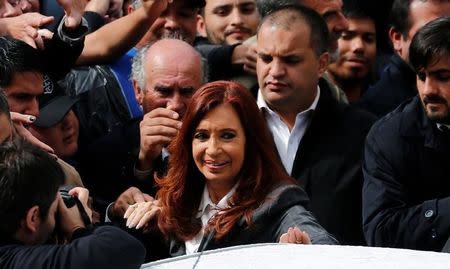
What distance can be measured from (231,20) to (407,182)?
2371 mm

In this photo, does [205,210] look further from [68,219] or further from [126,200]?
[68,219]

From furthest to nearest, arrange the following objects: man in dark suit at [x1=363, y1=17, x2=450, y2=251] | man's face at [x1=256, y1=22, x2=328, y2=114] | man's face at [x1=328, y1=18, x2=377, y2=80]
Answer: man's face at [x1=328, y1=18, x2=377, y2=80]
man's face at [x1=256, y1=22, x2=328, y2=114]
man in dark suit at [x1=363, y1=17, x2=450, y2=251]

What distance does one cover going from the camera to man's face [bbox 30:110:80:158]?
570 centimetres

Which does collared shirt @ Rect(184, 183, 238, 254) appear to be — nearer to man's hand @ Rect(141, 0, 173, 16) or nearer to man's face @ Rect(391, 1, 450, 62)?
man's hand @ Rect(141, 0, 173, 16)

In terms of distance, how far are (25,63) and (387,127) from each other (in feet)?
5.36

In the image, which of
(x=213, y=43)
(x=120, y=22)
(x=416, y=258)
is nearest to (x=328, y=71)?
(x=213, y=43)

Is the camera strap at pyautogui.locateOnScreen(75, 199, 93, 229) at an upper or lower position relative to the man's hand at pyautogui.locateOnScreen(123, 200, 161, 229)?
upper

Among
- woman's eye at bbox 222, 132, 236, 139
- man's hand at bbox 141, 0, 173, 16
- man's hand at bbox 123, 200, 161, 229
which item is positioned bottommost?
man's hand at bbox 123, 200, 161, 229

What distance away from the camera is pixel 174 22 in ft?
A: 22.0

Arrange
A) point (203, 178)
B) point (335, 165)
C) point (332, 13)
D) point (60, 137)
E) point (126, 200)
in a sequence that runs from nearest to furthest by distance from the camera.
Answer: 1. point (203, 178)
2. point (126, 200)
3. point (335, 165)
4. point (60, 137)
5. point (332, 13)

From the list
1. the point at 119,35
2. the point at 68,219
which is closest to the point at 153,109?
the point at 119,35

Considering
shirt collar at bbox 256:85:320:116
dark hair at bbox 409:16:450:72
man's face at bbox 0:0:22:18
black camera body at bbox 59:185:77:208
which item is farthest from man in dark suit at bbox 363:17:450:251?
man's face at bbox 0:0:22:18

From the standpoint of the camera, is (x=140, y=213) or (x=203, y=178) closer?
(x=140, y=213)

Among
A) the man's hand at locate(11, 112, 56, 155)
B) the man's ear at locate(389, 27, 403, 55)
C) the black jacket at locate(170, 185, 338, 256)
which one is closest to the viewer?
the black jacket at locate(170, 185, 338, 256)
